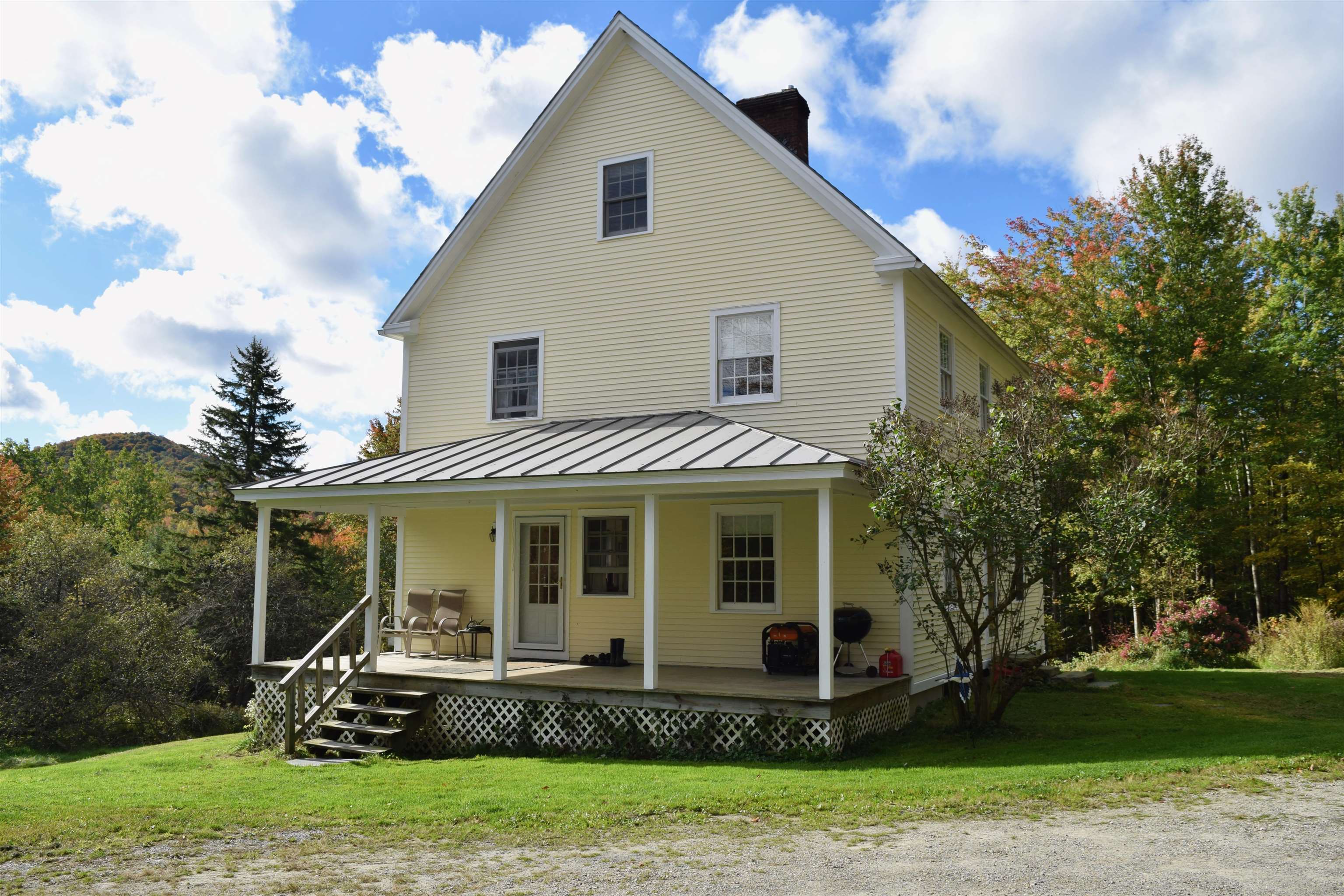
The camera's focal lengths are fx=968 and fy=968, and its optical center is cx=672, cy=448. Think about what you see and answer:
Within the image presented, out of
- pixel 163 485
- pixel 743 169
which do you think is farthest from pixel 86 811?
pixel 163 485

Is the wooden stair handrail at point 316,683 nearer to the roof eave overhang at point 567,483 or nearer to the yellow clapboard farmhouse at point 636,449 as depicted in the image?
the yellow clapboard farmhouse at point 636,449

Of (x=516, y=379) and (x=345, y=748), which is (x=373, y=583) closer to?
(x=345, y=748)

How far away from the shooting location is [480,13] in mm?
12648

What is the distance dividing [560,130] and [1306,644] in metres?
17.3

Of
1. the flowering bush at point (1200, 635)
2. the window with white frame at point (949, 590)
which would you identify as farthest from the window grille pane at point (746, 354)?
the flowering bush at point (1200, 635)

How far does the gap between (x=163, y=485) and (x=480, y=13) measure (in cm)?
5335

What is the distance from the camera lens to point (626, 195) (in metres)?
15.3

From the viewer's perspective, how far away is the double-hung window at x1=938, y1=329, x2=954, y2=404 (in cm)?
1486

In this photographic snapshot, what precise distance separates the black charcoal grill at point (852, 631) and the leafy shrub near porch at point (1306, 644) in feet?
37.2

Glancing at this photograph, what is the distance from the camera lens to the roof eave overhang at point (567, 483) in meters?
10.4

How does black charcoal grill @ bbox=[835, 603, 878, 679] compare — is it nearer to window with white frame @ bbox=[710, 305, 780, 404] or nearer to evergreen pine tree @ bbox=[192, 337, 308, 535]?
window with white frame @ bbox=[710, 305, 780, 404]

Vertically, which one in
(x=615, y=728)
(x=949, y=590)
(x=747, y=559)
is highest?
(x=747, y=559)

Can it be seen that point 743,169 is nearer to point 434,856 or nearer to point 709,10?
point 709,10

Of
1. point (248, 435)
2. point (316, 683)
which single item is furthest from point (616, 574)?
point (248, 435)
